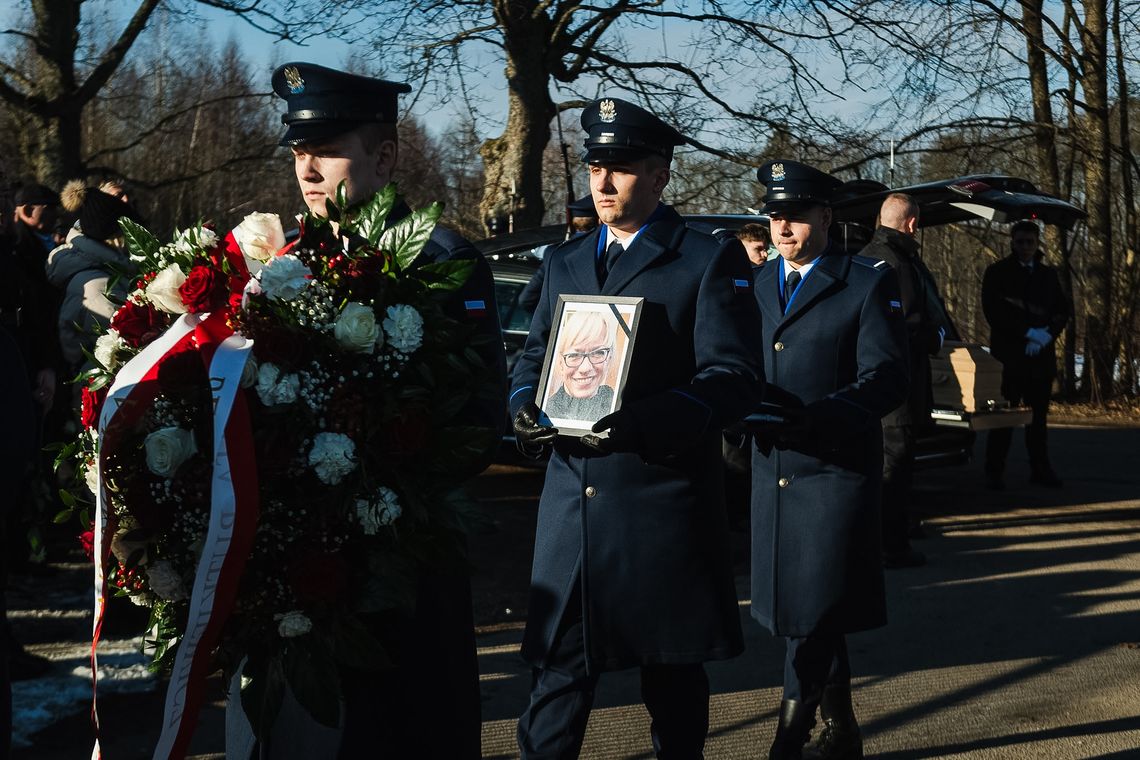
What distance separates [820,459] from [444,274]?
2334mm

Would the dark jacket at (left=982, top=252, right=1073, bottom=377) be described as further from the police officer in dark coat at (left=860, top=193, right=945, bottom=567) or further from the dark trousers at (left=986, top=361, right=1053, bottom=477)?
the police officer in dark coat at (left=860, top=193, right=945, bottom=567)

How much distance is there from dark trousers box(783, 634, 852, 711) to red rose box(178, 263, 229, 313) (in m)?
2.65

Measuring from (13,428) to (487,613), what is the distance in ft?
16.1

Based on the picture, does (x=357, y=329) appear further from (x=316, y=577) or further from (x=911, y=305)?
(x=911, y=305)

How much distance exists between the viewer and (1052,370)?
438 inches

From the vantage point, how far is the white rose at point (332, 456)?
90.1 inches

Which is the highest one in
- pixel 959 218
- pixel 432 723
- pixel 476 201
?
pixel 476 201

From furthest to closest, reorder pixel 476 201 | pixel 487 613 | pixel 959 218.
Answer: pixel 476 201 → pixel 959 218 → pixel 487 613

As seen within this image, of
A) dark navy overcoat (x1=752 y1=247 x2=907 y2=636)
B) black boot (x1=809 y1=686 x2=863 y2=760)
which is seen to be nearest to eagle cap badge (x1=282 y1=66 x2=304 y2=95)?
dark navy overcoat (x1=752 y1=247 x2=907 y2=636)

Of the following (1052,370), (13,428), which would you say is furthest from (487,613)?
(1052,370)

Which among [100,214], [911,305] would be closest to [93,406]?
[100,214]

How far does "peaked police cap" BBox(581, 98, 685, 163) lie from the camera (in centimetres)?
359

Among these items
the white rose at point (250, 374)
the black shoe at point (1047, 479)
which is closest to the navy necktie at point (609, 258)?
the white rose at point (250, 374)

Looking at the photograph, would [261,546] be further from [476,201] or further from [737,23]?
[476,201]
